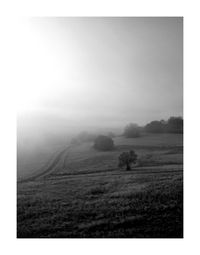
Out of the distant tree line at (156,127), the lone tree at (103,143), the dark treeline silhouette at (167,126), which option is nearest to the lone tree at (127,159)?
the lone tree at (103,143)

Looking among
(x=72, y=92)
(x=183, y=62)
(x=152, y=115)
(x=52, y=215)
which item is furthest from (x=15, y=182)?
(x=183, y=62)

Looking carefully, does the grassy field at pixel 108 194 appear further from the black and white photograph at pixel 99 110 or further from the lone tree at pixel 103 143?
the lone tree at pixel 103 143

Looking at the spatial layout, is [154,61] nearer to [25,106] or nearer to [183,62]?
[183,62]

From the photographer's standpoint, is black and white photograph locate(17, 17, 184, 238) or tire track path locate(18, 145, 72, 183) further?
tire track path locate(18, 145, 72, 183)

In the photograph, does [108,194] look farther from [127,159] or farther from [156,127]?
[156,127]

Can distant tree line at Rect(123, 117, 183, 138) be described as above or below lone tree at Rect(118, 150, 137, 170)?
above

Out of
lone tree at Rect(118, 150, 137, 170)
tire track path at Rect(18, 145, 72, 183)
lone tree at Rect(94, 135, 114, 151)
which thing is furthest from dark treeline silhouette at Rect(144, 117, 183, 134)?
tire track path at Rect(18, 145, 72, 183)

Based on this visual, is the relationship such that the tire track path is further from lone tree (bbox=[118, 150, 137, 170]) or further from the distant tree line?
the distant tree line
